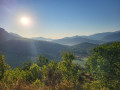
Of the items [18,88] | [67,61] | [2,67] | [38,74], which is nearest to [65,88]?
[18,88]

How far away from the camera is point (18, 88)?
432cm

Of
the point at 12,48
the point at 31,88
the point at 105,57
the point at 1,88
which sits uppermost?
the point at 1,88

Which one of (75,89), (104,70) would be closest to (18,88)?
(75,89)

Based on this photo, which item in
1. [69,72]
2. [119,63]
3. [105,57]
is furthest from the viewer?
[105,57]

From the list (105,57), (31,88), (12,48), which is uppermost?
(31,88)

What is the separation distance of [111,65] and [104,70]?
1666mm

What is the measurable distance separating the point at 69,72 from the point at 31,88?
5.84 meters

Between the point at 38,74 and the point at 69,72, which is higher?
the point at 69,72

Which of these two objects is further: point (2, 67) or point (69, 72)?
point (69, 72)

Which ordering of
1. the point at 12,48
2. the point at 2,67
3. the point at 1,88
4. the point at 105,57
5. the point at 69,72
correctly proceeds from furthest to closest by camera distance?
1. the point at 12,48
2. the point at 105,57
3. the point at 69,72
4. the point at 2,67
5. the point at 1,88

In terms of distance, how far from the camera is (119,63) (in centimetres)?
1238

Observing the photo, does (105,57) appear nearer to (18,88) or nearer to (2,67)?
(18,88)

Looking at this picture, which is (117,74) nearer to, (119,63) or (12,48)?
(119,63)

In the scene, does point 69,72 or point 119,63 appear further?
point 119,63
